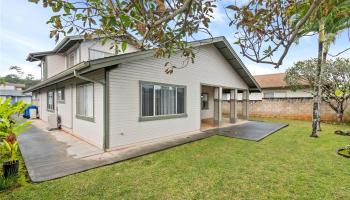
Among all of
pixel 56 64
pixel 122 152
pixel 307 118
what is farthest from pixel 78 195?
pixel 307 118

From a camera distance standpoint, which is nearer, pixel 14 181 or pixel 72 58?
pixel 14 181

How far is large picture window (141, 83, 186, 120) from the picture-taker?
7.23m

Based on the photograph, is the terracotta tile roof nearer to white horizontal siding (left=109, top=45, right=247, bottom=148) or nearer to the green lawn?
white horizontal siding (left=109, top=45, right=247, bottom=148)

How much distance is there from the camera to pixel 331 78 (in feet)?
40.8

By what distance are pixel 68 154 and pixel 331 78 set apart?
642 inches

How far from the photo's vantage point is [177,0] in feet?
8.21

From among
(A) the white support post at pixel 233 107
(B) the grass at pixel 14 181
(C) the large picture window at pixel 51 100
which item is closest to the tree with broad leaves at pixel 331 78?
(A) the white support post at pixel 233 107

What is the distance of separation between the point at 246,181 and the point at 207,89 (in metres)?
11.5

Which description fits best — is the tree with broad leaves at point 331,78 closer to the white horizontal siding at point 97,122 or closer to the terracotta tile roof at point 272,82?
the terracotta tile roof at point 272,82

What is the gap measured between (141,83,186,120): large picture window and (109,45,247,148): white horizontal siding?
28cm

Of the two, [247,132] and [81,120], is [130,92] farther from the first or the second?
[247,132]

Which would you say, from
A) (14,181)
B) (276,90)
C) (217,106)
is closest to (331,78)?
(276,90)

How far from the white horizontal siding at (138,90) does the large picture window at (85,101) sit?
1.26 meters

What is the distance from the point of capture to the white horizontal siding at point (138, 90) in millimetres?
6293
